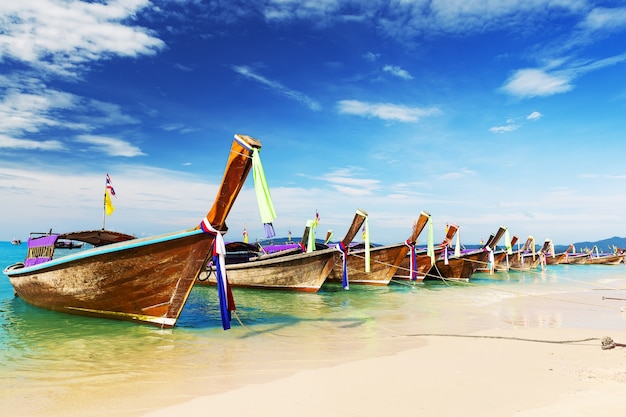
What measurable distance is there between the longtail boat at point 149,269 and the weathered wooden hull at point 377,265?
1171cm

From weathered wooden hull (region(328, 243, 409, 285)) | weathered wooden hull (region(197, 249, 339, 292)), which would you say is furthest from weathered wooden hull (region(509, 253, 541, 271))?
weathered wooden hull (region(197, 249, 339, 292))

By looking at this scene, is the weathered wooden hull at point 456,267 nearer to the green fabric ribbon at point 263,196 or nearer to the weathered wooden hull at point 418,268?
the weathered wooden hull at point 418,268

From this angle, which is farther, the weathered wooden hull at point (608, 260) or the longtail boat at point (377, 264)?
the weathered wooden hull at point (608, 260)

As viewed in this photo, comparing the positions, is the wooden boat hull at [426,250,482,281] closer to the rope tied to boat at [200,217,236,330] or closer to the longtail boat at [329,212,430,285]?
the longtail boat at [329,212,430,285]

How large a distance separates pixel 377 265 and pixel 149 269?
43.3ft

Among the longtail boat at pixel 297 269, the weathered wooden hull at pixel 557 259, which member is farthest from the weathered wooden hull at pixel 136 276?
the weathered wooden hull at pixel 557 259

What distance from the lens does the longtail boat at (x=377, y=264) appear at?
19562 mm

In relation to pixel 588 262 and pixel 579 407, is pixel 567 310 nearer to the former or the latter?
pixel 579 407

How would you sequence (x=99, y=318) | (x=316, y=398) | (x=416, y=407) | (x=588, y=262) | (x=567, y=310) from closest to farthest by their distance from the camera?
(x=416, y=407) < (x=316, y=398) < (x=99, y=318) < (x=567, y=310) < (x=588, y=262)

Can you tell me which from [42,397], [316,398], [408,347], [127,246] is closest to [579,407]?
[316,398]

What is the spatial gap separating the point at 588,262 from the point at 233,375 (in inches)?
2297

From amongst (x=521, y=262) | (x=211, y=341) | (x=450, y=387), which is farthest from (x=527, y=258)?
(x=450, y=387)

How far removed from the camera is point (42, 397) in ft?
17.6

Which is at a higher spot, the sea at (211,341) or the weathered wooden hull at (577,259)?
the weathered wooden hull at (577,259)
